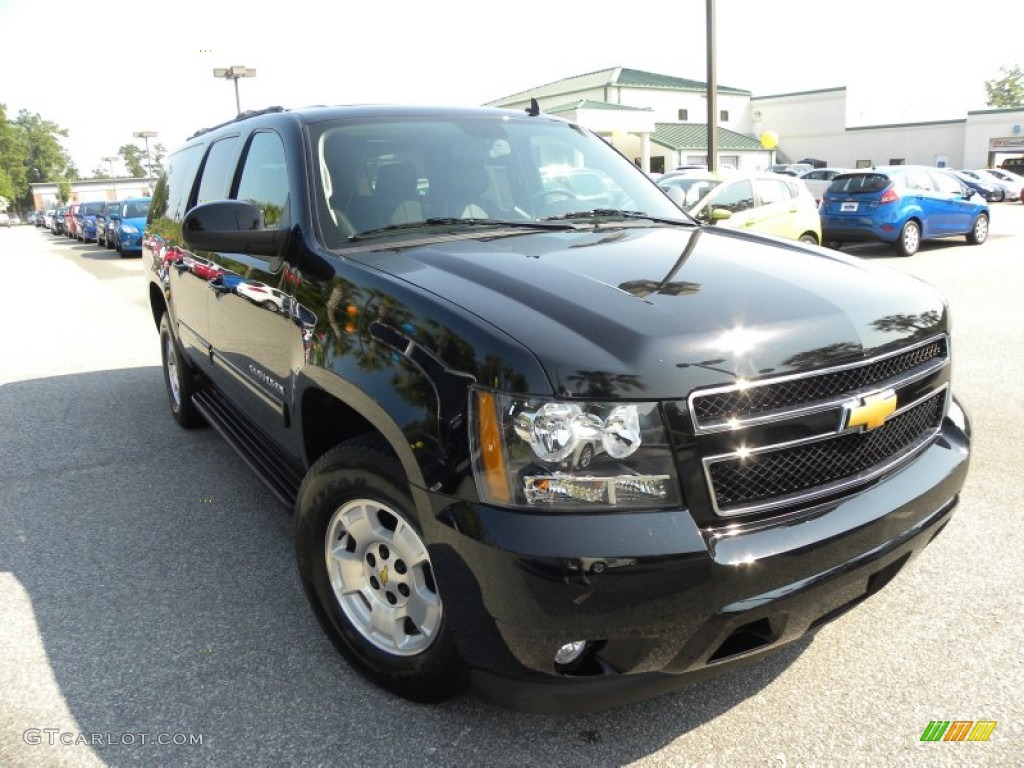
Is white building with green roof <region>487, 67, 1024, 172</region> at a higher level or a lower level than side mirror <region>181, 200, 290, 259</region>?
higher

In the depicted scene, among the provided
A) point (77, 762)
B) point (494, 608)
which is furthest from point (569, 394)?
point (77, 762)

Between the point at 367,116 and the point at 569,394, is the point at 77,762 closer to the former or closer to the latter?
the point at 569,394

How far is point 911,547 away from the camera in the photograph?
244cm

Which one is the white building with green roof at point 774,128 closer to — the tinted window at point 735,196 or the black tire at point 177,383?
the tinted window at point 735,196

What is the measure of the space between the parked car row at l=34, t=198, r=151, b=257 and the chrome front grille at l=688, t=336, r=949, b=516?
683 inches

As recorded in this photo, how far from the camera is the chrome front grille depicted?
2.06 meters

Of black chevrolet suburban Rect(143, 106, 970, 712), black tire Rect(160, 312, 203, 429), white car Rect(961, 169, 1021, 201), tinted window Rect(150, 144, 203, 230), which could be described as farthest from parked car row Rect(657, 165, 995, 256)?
white car Rect(961, 169, 1021, 201)

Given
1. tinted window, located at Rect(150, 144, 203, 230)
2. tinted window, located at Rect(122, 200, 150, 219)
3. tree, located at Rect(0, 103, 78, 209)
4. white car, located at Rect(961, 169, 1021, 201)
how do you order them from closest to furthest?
tinted window, located at Rect(150, 144, 203, 230), tinted window, located at Rect(122, 200, 150, 219), white car, located at Rect(961, 169, 1021, 201), tree, located at Rect(0, 103, 78, 209)

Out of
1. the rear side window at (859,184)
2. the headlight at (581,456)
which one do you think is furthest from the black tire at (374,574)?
the rear side window at (859,184)

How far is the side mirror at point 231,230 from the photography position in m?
3.04

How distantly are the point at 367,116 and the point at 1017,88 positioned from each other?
94.7 metres

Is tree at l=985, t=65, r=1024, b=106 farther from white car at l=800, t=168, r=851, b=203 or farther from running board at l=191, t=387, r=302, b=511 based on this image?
running board at l=191, t=387, r=302, b=511

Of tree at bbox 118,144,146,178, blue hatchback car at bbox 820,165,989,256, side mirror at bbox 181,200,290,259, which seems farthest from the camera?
tree at bbox 118,144,146,178

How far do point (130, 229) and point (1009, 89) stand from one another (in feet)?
282
